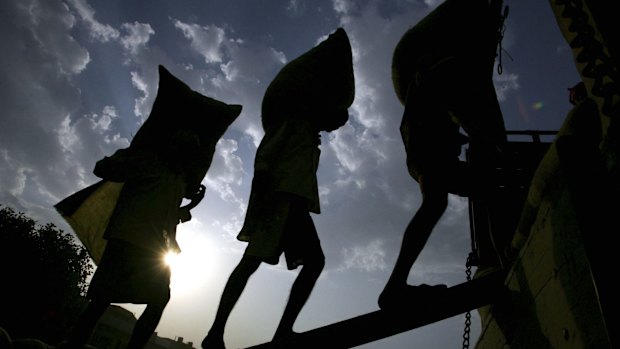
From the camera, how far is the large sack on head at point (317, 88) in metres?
2.97

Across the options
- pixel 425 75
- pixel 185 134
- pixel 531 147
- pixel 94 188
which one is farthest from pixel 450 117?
pixel 531 147

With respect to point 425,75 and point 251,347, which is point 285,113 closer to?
point 425,75

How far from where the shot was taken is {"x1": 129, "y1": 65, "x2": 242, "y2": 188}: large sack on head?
12.1ft

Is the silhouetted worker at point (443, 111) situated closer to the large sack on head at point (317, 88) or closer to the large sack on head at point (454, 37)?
the large sack on head at point (454, 37)

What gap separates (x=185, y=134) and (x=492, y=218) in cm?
286

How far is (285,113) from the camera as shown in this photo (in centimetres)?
296

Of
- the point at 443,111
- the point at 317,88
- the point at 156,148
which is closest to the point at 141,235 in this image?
the point at 156,148

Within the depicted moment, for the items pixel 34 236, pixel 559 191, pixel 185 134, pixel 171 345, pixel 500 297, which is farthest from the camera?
pixel 171 345

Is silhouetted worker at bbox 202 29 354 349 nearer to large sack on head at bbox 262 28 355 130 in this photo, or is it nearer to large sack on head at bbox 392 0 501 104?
large sack on head at bbox 262 28 355 130

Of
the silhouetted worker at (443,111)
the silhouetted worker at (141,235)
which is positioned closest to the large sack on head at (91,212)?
the silhouetted worker at (141,235)

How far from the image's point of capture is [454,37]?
2.48 m

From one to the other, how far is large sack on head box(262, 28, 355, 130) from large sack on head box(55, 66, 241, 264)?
1.12 meters

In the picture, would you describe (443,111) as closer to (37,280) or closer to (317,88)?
(317,88)

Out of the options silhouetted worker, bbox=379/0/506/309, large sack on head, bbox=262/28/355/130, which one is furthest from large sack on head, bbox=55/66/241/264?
silhouetted worker, bbox=379/0/506/309
